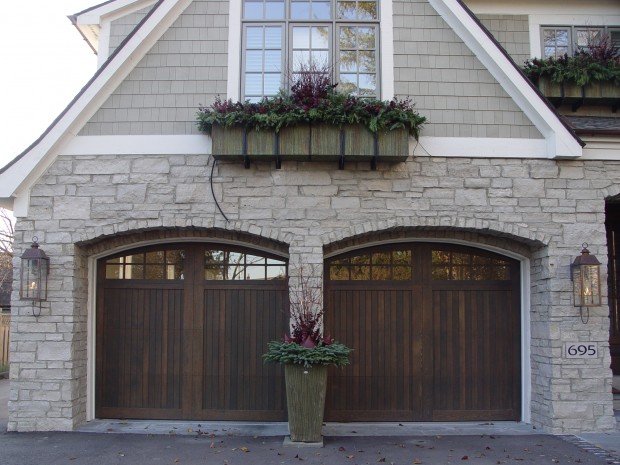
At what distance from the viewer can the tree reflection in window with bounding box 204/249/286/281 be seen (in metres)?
9.41

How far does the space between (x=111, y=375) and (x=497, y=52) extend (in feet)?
21.2

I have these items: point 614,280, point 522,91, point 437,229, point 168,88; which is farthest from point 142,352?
point 614,280

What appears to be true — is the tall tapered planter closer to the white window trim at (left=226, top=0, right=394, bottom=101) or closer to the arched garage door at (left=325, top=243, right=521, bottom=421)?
the arched garage door at (left=325, top=243, right=521, bottom=421)

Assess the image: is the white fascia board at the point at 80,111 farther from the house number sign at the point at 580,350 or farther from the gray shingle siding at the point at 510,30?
the house number sign at the point at 580,350

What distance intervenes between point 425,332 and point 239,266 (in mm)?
2642

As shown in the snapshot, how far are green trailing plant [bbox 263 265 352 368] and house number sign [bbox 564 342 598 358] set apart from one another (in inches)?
107

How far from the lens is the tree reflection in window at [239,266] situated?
941 centimetres

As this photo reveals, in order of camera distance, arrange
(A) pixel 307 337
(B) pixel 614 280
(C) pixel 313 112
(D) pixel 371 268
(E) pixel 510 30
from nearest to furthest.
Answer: (A) pixel 307 337 → (C) pixel 313 112 → (D) pixel 371 268 → (E) pixel 510 30 → (B) pixel 614 280

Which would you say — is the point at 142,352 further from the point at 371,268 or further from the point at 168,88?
the point at 168,88

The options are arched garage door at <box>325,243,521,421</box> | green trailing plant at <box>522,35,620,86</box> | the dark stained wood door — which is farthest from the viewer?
the dark stained wood door

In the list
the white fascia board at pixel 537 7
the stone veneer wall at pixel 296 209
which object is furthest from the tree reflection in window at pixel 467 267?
the white fascia board at pixel 537 7

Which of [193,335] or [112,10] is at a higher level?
[112,10]

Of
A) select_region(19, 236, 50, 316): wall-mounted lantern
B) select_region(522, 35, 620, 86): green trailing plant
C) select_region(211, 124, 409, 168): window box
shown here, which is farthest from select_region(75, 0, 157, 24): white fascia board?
select_region(522, 35, 620, 86): green trailing plant

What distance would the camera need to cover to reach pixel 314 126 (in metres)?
8.39
